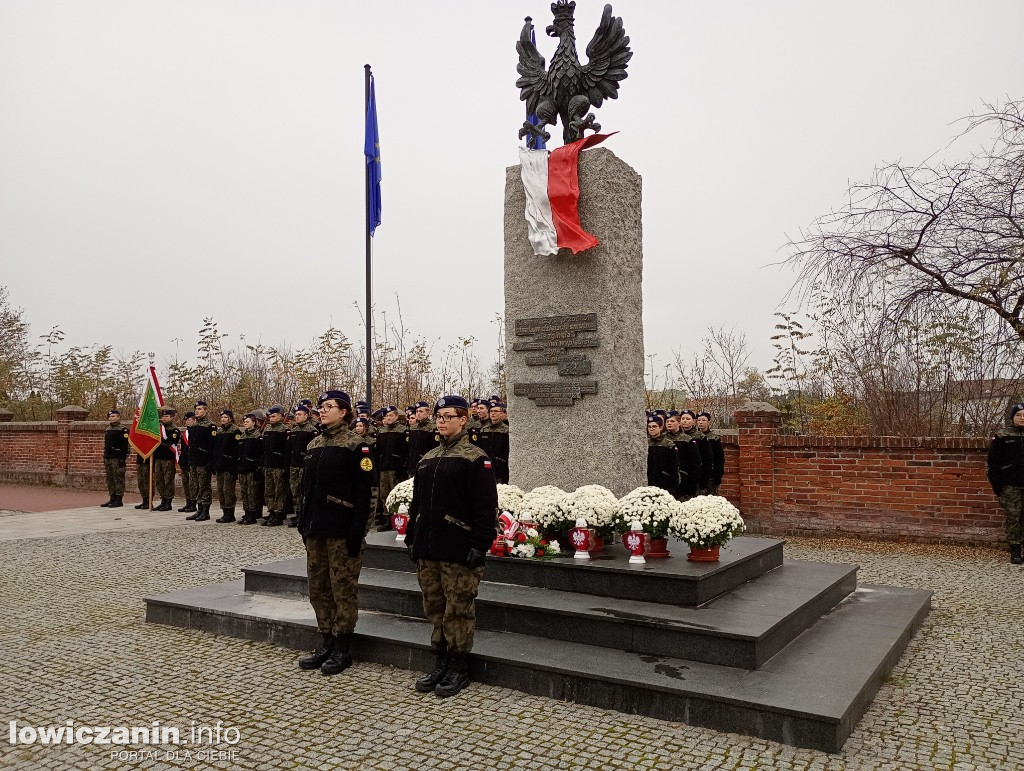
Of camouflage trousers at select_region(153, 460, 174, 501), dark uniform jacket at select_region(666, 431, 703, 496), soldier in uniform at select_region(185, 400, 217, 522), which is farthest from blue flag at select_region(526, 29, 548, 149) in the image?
camouflage trousers at select_region(153, 460, 174, 501)

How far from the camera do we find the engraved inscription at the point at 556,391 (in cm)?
647

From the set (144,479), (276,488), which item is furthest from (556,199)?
(144,479)

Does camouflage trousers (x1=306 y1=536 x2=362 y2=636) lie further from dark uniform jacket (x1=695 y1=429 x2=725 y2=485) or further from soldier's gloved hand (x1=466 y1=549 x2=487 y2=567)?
dark uniform jacket (x1=695 y1=429 x2=725 y2=485)

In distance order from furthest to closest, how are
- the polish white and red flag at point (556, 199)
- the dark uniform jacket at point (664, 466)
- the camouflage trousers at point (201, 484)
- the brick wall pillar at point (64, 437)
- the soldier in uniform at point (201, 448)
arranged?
the brick wall pillar at point (64, 437), the soldier in uniform at point (201, 448), the camouflage trousers at point (201, 484), the dark uniform jacket at point (664, 466), the polish white and red flag at point (556, 199)

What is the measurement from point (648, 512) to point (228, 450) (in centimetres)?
939

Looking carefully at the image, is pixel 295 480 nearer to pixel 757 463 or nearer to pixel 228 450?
pixel 228 450

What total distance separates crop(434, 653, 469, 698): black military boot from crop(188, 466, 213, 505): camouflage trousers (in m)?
9.92

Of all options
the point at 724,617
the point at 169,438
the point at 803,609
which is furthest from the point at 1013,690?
the point at 169,438

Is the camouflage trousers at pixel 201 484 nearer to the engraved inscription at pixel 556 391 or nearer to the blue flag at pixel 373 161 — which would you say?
the blue flag at pixel 373 161

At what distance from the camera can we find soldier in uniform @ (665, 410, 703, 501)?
33.7ft

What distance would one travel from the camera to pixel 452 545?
4484mm

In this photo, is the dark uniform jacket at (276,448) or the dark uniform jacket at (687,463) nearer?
the dark uniform jacket at (687,463)

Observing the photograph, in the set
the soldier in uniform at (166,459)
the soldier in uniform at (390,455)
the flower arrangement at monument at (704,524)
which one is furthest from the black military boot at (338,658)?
the soldier in uniform at (166,459)

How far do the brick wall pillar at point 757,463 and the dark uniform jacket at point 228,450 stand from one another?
8057mm
